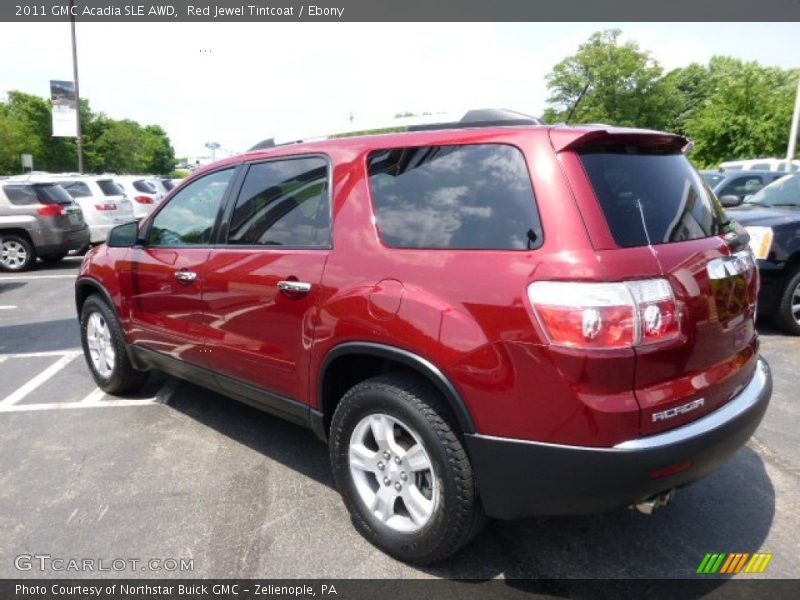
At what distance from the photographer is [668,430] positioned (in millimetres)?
2139

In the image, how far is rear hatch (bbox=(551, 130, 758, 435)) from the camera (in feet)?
6.93

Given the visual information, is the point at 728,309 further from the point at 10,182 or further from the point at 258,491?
the point at 10,182

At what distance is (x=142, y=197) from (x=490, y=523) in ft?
51.7

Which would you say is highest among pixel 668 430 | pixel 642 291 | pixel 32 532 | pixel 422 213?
pixel 422 213

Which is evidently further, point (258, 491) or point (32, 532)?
point (258, 491)

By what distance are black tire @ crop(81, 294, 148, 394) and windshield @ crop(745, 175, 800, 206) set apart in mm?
6836

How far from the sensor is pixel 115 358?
444 cm

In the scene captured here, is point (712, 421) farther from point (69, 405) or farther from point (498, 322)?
point (69, 405)

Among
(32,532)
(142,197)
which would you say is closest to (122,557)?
(32,532)

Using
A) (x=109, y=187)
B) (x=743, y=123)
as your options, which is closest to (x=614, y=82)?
(x=743, y=123)

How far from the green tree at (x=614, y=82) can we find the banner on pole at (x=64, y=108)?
1373 inches

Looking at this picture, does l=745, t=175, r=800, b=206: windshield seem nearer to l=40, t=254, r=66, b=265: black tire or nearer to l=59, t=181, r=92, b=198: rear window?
l=40, t=254, r=66, b=265: black tire

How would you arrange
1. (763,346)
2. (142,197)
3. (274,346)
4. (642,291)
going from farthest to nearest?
(142,197), (763,346), (274,346), (642,291)

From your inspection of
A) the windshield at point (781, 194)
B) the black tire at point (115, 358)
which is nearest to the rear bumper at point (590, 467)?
the black tire at point (115, 358)
